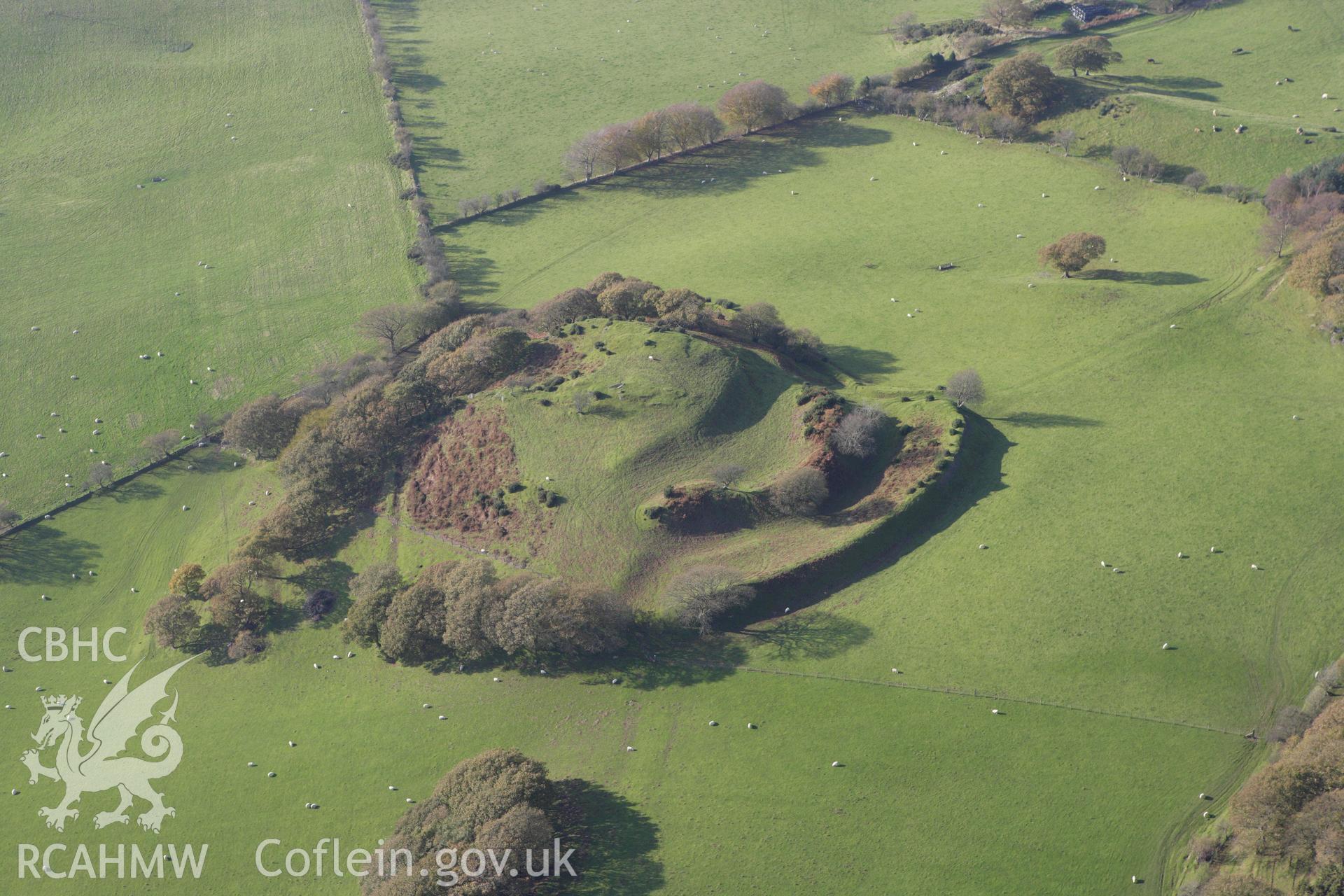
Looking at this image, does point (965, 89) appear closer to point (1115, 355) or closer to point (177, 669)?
point (1115, 355)

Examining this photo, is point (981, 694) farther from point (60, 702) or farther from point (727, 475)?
point (60, 702)

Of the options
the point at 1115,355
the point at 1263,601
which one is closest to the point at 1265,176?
the point at 1115,355

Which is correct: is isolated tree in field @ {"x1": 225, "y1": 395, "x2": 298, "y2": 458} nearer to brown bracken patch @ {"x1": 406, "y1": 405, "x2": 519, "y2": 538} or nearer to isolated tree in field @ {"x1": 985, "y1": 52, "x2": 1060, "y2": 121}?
brown bracken patch @ {"x1": 406, "y1": 405, "x2": 519, "y2": 538}

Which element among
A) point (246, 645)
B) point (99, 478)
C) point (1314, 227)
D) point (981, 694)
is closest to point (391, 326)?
point (99, 478)

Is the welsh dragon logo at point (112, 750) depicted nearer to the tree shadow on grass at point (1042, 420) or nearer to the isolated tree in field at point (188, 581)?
the isolated tree in field at point (188, 581)

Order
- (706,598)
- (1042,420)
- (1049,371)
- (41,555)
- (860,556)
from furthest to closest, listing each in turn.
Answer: (1049,371) < (41,555) < (1042,420) < (860,556) < (706,598)
